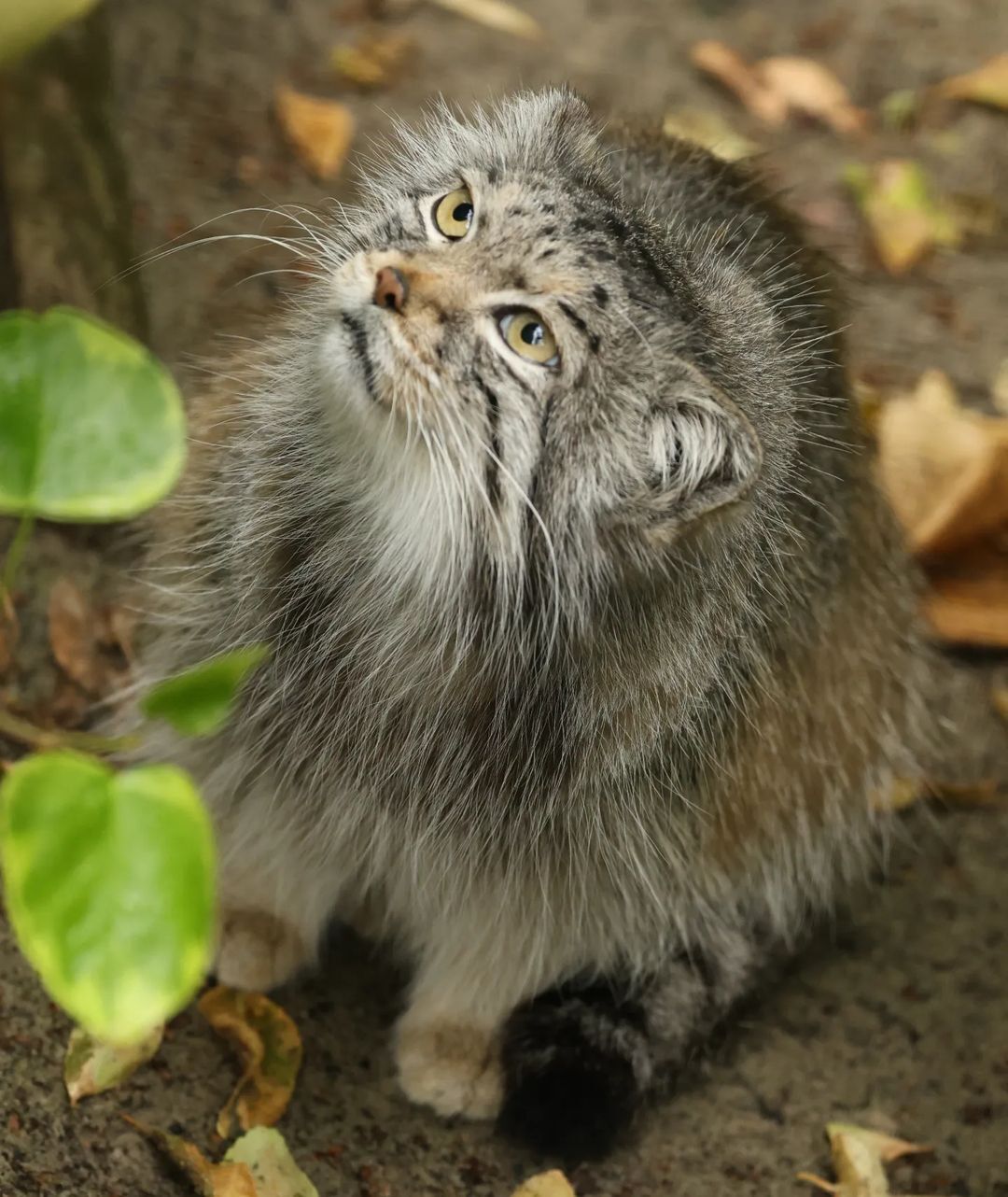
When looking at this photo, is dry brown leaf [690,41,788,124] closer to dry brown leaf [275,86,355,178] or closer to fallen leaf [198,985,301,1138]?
dry brown leaf [275,86,355,178]

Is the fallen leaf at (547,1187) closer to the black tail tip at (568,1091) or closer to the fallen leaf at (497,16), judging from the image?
the black tail tip at (568,1091)

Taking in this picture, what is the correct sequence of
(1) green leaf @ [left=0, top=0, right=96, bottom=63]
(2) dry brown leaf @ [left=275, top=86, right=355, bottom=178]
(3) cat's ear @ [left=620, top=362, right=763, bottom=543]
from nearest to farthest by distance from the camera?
(1) green leaf @ [left=0, top=0, right=96, bottom=63]
(3) cat's ear @ [left=620, top=362, right=763, bottom=543]
(2) dry brown leaf @ [left=275, top=86, right=355, bottom=178]

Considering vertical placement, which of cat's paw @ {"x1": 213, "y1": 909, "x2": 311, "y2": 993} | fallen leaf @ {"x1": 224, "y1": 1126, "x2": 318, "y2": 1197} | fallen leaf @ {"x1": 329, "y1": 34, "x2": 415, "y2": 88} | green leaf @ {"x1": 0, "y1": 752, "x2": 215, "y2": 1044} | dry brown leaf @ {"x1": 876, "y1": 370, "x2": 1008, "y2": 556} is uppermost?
fallen leaf @ {"x1": 329, "y1": 34, "x2": 415, "y2": 88}

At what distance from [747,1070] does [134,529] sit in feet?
5.10

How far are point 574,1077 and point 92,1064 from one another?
0.72m

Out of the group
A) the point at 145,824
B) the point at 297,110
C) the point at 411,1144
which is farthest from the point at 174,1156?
the point at 297,110

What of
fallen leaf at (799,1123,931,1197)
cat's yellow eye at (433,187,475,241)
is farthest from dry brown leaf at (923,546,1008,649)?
cat's yellow eye at (433,187,475,241)

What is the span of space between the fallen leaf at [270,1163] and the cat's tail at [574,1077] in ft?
1.10

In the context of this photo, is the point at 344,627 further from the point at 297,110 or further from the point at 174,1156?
the point at 297,110

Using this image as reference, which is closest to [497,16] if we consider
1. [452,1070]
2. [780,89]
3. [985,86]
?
[780,89]

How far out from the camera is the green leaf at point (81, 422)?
1.02 meters

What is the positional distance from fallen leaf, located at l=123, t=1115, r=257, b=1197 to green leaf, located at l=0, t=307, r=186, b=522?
121 cm

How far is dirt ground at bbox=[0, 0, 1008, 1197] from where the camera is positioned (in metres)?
2.09

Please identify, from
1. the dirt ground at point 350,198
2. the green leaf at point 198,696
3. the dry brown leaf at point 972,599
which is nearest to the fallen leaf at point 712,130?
the dirt ground at point 350,198
